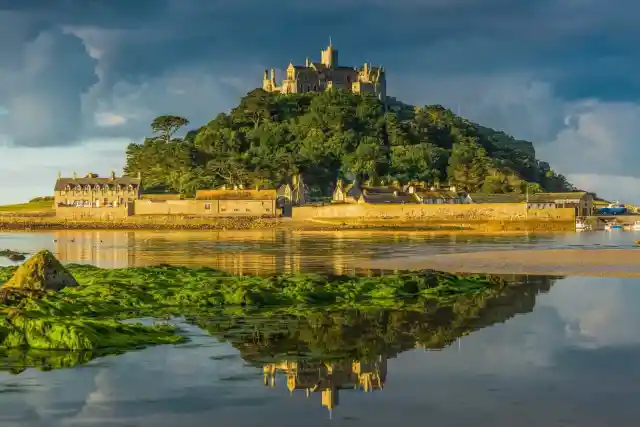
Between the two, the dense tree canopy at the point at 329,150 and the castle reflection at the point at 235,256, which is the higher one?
the dense tree canopy at the point at 329,150

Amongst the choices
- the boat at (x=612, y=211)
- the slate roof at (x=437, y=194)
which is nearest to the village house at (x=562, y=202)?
the boat at (x=612, y=211)

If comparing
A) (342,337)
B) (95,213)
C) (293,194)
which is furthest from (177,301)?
(95,213)

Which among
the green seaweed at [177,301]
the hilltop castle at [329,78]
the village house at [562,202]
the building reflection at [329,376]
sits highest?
the hilltop castle at [329,78]

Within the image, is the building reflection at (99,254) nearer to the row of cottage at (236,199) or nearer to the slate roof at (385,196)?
the row of cottage at (236,199)

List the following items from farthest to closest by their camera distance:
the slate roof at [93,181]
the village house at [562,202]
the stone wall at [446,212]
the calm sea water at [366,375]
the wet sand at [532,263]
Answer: the slate roof at [93,181] < the village house at [562,202] < the stone wall at [446,212] < the wet sand at [532,263] < the calm sea water at [366,375]

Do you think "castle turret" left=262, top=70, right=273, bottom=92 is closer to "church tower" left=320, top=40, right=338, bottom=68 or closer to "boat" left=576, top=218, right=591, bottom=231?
"church tower" left=320, top=40, right=338, bottom=68

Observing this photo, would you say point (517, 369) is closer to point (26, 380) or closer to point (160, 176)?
point (26, 380)

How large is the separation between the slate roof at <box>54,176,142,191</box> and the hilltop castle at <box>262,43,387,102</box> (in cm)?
3673

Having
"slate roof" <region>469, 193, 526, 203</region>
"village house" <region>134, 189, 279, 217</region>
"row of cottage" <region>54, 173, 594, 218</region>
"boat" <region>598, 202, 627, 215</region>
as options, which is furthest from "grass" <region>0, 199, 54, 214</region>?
"boat" <region>598, 202, 627, 215</region>

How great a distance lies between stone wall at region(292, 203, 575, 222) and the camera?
7650cm

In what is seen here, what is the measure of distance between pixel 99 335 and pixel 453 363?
499 centimetres

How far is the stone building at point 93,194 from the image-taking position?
9256 cm

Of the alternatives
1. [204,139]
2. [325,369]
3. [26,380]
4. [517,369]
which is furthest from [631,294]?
[204,139]

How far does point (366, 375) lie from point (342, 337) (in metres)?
2.61
